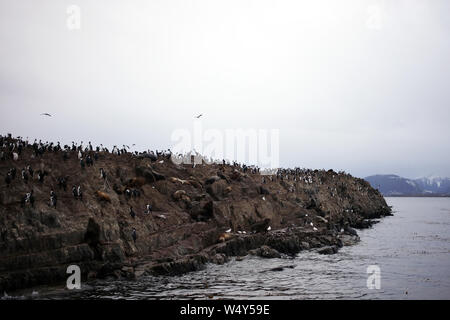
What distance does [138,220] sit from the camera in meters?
43.8

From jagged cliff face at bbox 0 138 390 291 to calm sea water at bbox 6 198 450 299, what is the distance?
3.01 m

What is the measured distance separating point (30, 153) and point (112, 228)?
47.5 ft

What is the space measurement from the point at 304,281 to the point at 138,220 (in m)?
20.6

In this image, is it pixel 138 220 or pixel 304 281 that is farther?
pixel 138 220

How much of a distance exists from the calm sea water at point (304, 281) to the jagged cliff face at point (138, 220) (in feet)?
9.87

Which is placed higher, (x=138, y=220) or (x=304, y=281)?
(x=138, y=220)

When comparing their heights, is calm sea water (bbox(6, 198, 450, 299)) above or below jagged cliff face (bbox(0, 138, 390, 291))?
below

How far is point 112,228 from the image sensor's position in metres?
39.5

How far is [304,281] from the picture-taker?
117 feet

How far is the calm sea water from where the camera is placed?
30594 mm
